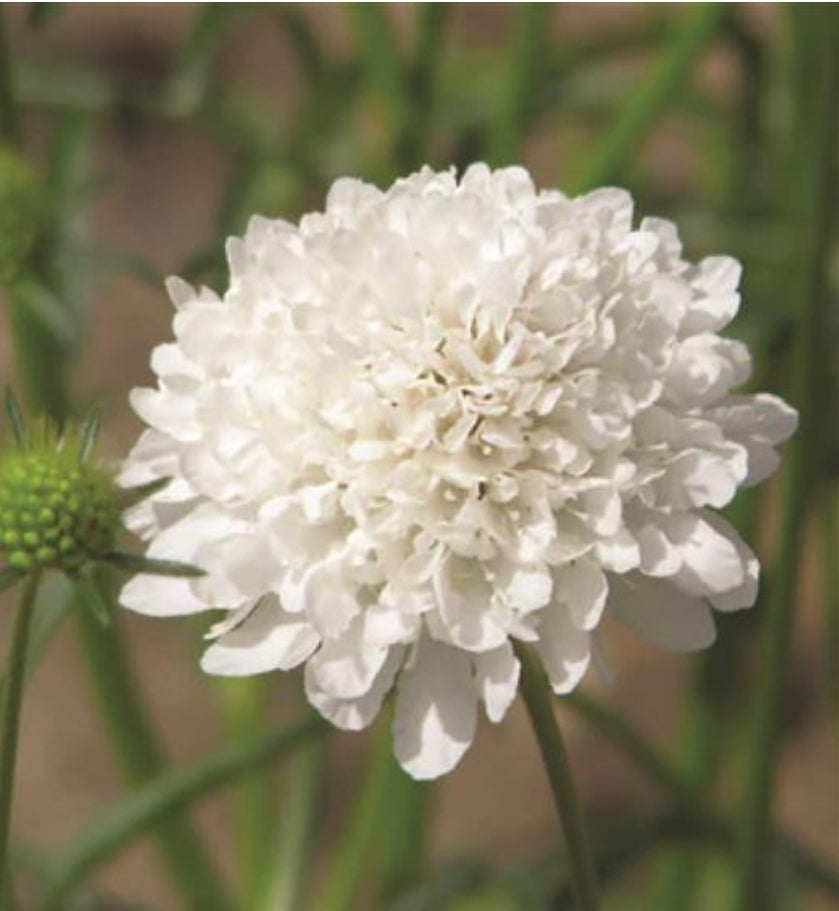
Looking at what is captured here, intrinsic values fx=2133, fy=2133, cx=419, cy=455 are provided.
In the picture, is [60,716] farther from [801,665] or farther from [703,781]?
[703,781]

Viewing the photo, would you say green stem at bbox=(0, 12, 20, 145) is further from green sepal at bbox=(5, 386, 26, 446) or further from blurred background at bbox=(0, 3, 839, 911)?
green sepal at bbox=(5, 386, 26, 446)

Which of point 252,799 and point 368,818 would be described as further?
point 252,799

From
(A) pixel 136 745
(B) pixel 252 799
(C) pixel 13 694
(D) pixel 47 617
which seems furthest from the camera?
(B) pixel 252 799

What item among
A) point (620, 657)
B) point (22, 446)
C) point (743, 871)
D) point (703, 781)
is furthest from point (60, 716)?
point (22, 446)

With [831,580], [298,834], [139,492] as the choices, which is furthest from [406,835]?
[139,492]

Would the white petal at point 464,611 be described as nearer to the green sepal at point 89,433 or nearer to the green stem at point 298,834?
the green sepal at point 89,433

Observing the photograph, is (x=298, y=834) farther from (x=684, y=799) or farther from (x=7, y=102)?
(x=7, y=102)
